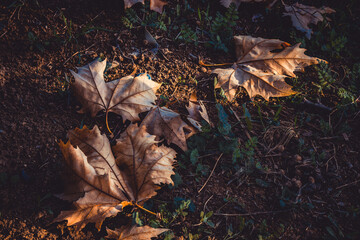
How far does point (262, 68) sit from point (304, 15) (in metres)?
0.74

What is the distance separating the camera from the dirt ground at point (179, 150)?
1.35 meters

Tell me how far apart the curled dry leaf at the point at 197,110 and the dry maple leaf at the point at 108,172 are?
33cm

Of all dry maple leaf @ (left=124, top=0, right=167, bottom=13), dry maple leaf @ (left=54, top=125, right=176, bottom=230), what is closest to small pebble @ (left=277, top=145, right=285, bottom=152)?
dry maple leaf @ (left=54, top=125, right=176, bottom=230)

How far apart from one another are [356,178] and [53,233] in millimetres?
Result: 1798

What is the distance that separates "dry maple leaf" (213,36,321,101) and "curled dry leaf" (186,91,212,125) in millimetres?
188

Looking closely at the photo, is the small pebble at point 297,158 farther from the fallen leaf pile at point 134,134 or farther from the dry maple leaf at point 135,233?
the dry maple leaf at point 135,233

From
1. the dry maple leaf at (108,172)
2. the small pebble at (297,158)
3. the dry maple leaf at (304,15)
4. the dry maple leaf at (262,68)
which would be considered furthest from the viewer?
the dry maple leaf at (304,15)

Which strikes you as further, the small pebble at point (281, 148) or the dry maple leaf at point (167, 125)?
the small pebble at point (281, 148)

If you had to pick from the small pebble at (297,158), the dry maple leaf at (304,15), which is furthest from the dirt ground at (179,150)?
the dry maple leaf at (304,15)

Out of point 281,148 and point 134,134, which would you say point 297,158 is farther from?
point 134,134

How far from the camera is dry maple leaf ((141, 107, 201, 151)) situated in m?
1.57

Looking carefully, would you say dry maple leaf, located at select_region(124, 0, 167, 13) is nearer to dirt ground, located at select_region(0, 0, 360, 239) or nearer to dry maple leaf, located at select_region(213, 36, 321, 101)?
dirt ground, located at select_region(0, 0, 360, 239)

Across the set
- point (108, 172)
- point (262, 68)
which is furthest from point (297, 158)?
point (108, 172)

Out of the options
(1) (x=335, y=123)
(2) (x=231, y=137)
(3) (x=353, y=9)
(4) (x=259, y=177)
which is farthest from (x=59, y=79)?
(3) (x=353, y=9)
